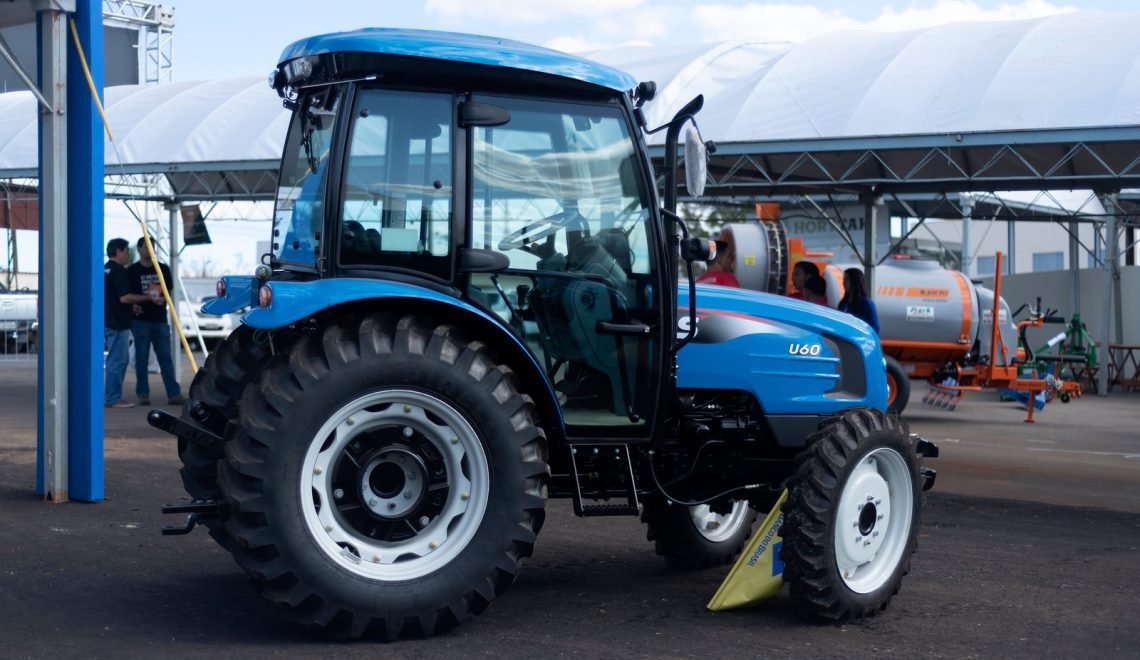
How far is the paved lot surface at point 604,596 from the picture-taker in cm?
480

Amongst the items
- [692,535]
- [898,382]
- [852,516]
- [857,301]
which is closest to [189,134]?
[898,382]

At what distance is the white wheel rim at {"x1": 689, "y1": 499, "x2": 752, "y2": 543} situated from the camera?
21.5 feet

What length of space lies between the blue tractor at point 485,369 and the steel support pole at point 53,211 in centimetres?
260

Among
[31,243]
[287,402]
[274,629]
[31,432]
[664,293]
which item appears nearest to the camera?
[287,402]

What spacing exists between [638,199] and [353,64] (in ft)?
4.19

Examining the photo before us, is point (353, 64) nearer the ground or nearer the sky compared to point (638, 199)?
nearer the sky

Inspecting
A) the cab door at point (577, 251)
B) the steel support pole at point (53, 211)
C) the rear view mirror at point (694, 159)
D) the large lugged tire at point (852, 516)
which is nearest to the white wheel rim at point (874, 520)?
the large lugged tire at point (852, 516)

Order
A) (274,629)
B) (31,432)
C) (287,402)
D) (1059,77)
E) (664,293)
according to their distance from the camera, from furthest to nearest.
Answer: (1059,77) < (31,432) < (664,293) < (274,629) < (287,402)

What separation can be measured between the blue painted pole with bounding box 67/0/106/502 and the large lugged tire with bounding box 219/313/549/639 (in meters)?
3.80

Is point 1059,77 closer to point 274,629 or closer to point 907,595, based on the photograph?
point 907,595

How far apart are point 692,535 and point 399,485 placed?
6.83ft

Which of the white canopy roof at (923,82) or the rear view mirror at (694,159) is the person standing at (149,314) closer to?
the white canopy roof at (923,82)

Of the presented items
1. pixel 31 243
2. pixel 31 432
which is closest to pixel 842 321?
pixel 31 432

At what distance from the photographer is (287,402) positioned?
15.0ft
